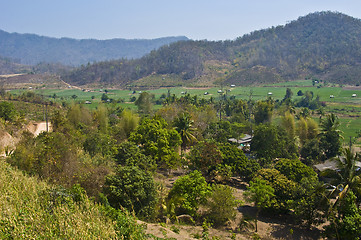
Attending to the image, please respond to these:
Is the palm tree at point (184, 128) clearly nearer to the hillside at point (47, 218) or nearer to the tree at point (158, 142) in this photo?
the tree at point (158, 142)

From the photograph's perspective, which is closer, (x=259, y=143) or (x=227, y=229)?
(x=227, y=229)

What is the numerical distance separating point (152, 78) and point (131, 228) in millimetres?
137288

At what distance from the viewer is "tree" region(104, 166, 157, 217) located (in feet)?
58.5

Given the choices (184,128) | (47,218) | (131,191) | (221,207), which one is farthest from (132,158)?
(47,218)

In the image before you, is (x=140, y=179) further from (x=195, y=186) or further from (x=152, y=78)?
(x=152, y=78)

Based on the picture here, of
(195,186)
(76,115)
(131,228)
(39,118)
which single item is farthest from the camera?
(39,118)

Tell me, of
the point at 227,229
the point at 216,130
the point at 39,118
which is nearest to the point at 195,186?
the point at 227,229

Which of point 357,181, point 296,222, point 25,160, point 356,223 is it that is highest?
point 25,160

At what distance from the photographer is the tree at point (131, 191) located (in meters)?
17.8

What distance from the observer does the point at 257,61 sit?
15750cm

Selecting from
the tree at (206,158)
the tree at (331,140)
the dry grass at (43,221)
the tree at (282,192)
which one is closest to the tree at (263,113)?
the tree at (331,140)

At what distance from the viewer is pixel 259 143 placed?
1425 inches

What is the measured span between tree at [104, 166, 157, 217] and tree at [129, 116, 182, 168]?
→ 10600 millimetres

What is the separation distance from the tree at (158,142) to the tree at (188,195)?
27.3 feet
